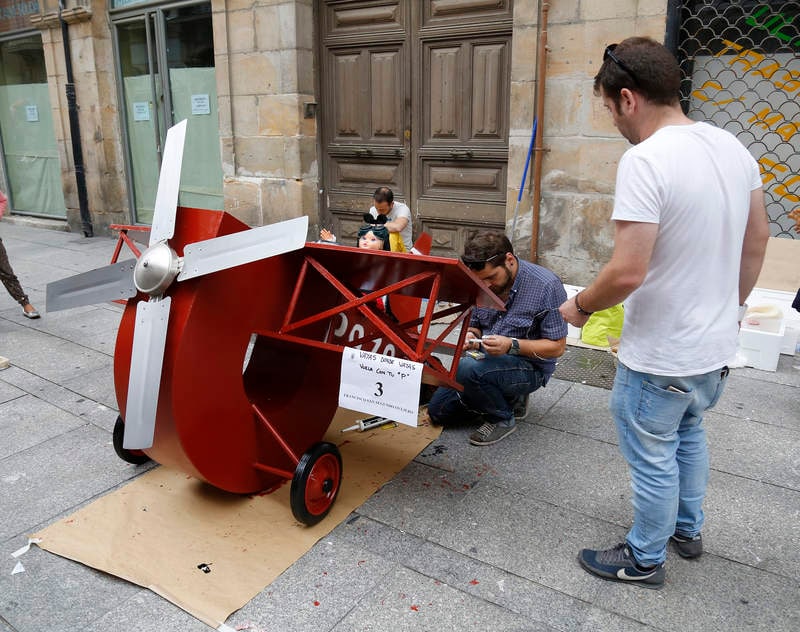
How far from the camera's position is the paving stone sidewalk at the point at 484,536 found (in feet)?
8.17

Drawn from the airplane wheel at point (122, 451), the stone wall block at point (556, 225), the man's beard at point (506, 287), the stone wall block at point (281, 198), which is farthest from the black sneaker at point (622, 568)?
the stone wall block at point (281, 198)

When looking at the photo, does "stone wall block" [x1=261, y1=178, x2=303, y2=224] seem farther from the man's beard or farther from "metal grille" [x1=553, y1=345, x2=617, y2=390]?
the man's beard

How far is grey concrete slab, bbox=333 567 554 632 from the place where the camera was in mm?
2433

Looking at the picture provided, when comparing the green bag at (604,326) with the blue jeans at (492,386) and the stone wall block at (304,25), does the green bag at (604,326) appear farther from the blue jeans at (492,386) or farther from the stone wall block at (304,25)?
the stone wall block at (304,25)

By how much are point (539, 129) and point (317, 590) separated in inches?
184

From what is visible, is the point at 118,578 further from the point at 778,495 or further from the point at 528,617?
the point at 778,495

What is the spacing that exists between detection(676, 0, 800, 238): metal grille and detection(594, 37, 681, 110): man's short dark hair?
414 cm

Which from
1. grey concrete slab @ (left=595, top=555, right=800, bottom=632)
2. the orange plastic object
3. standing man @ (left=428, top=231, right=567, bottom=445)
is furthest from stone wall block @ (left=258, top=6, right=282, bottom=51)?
grey concrete slab @ (left=595, top=555, right=800, bottom=632)

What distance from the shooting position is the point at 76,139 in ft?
34.8

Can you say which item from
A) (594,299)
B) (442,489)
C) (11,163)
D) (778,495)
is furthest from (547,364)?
(11,163)

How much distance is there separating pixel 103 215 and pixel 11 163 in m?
3.36

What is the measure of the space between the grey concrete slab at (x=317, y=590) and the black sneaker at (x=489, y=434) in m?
1.13

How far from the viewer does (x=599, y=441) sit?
3.82 meters

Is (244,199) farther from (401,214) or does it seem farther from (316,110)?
(401,214)
